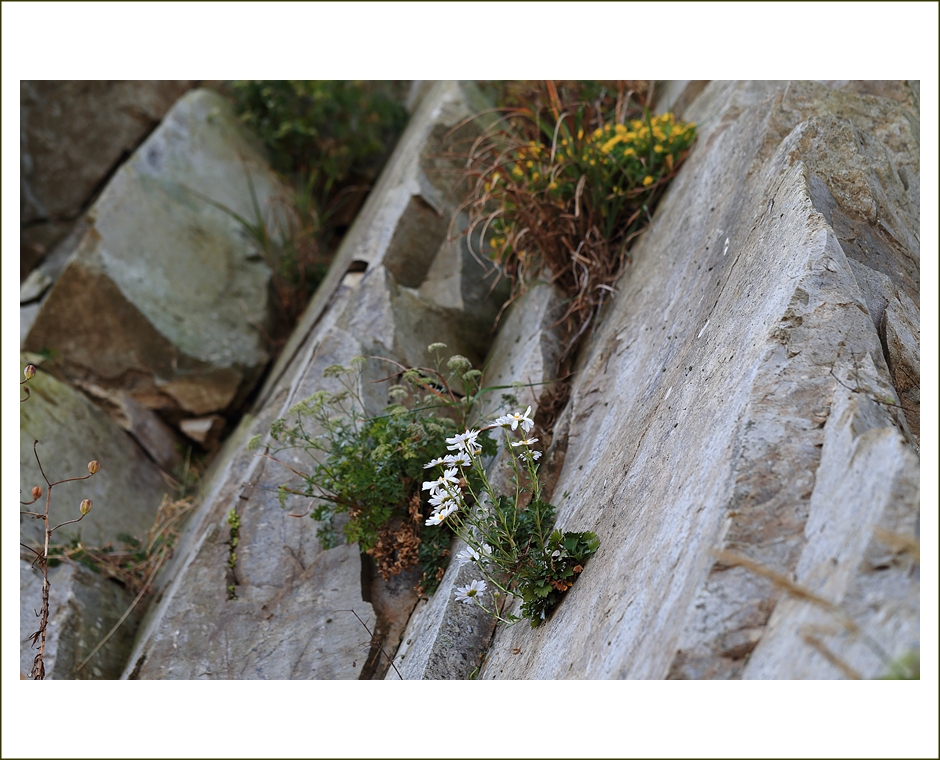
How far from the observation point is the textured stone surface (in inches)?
213

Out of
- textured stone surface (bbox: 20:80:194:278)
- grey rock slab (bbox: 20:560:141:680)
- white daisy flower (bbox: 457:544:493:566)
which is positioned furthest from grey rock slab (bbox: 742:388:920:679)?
textured stone surface (bbox: 20:80:194:278)

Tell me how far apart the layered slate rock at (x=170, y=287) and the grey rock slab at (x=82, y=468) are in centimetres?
36

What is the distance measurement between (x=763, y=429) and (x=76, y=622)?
2957 millimetres

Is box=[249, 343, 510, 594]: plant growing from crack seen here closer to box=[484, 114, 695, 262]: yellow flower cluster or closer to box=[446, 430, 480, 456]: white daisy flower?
box=[446, 430, 480, 456]: white daisy flower

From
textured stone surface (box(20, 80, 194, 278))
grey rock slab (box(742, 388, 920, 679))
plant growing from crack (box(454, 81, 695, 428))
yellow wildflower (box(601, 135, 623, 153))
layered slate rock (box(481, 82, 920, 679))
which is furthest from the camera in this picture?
textured stone surface (box(20, 80, 194, 278))

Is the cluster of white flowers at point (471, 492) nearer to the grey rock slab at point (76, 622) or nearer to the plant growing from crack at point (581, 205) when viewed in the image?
the plant growing from crack at point (581, 205)

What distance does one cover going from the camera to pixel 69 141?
18.1ft

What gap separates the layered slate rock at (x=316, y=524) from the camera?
281 cm

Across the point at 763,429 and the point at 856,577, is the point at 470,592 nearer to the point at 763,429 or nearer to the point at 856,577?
the point at 763,429

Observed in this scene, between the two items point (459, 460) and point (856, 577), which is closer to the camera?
point (856, 577)

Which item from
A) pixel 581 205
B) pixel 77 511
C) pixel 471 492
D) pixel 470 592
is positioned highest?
pixel 581 205

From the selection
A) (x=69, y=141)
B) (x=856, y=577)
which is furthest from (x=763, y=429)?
(x=69, y=141)

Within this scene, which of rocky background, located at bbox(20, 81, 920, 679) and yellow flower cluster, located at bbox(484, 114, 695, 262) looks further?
yellow flower cluster, located at bbox(484, 114, 695, 262)

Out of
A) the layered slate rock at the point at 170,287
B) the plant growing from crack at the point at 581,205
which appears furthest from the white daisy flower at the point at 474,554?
Answer: the layered slate rock at the point at 170,287
